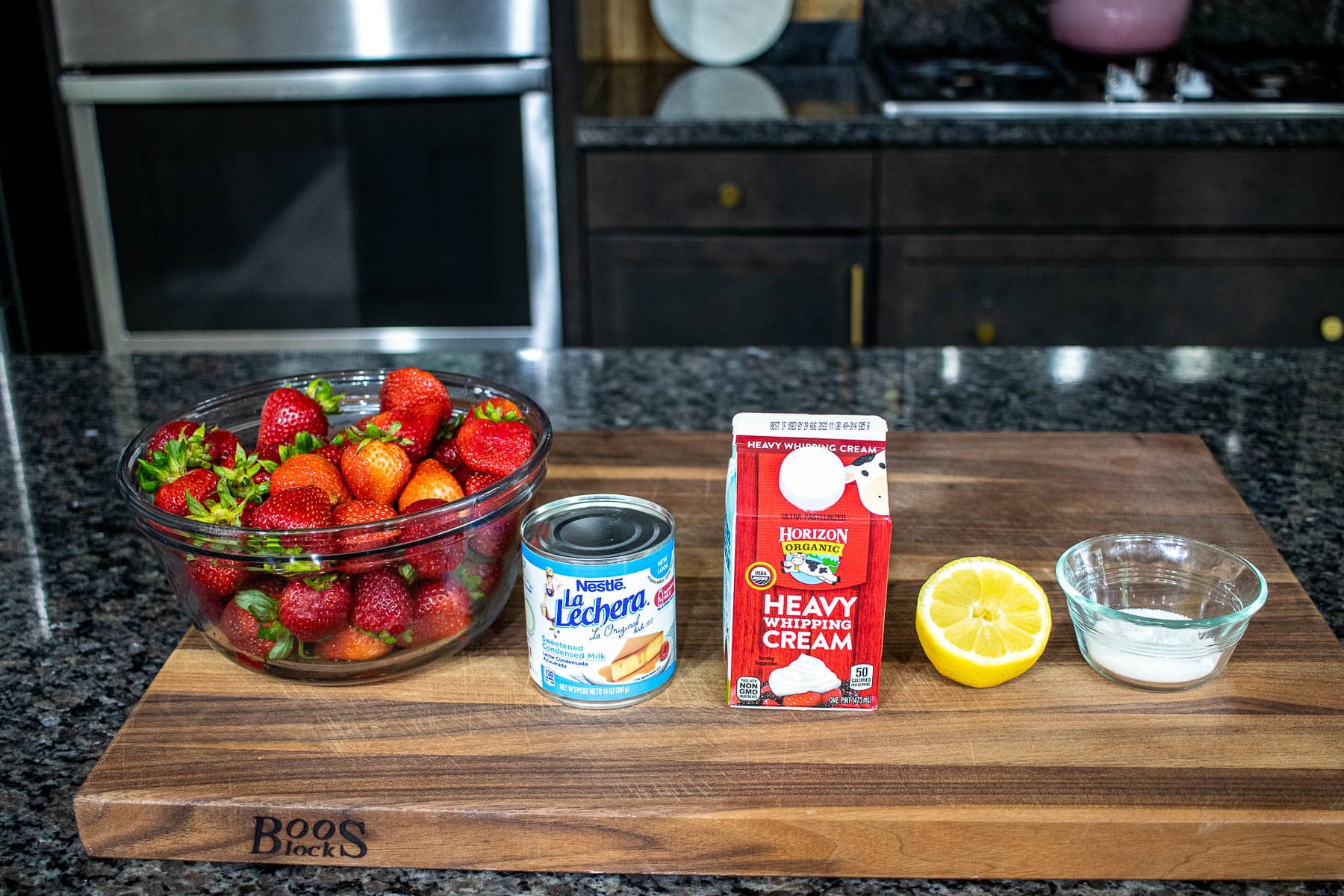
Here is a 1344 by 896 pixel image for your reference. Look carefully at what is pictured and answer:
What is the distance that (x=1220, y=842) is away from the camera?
67 centimetres

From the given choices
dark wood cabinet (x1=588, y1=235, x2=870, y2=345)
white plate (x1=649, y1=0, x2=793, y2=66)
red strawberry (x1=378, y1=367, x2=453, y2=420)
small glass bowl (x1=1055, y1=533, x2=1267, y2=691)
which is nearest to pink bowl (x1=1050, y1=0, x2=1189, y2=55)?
white plate (x1=649, y1=0, x2=793, y2=66)

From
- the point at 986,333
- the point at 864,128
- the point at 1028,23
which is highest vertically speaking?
the point at 1028,23

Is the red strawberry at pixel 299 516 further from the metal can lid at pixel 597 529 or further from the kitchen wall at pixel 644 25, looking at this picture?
the kitchen wall at pixel 644 25

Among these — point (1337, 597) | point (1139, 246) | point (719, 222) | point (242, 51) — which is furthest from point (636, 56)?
point (1337, 597)

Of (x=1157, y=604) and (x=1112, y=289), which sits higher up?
(x=1157, y=604)

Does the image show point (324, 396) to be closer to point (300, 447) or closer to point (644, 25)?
point (300, 447)

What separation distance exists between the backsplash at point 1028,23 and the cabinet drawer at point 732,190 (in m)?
0.73

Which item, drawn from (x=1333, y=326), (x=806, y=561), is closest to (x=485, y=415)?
(x=806, y=561)

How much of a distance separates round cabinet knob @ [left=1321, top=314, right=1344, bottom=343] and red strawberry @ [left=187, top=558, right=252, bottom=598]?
6.97ft

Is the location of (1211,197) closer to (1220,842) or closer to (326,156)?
(326,156)

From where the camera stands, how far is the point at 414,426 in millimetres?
859

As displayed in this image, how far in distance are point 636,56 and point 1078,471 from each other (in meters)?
1.97

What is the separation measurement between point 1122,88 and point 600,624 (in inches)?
72.5

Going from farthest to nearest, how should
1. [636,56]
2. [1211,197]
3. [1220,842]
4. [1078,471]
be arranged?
[636,56] < [1211,197] < [1078,471] < [1220,842]
